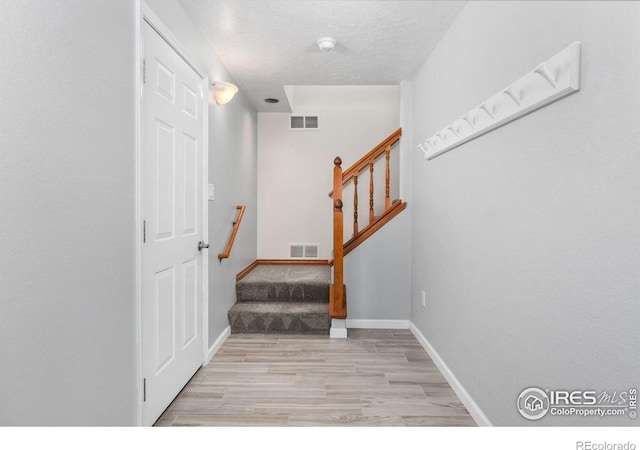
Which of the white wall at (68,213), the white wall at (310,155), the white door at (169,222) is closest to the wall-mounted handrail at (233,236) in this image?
the white door at (169,222)

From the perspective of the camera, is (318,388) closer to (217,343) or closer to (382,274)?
(217,343)

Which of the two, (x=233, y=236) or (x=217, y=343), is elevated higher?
(x=233, y=236)

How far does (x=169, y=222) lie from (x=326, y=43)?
1.73m

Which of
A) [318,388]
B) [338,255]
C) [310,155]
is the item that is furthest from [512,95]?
[310,155]

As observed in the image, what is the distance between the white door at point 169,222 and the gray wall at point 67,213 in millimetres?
168

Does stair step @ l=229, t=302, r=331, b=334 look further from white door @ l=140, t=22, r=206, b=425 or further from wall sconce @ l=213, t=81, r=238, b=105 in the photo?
wall sconce @ l=213, t=81, r=238, b=105

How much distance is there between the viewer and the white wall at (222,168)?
2404 mm

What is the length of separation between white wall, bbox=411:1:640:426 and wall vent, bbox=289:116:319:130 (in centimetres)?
269

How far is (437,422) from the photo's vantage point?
204 centimetres

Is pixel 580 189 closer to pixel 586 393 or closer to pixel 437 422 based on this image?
pixel 586 393

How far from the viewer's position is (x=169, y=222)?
2166mm

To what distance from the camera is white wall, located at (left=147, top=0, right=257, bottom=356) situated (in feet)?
7.89

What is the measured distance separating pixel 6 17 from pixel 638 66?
5.68ft

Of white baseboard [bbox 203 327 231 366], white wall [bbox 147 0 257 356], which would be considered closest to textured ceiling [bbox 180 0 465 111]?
white wall [bbox 147 0 257 356]
